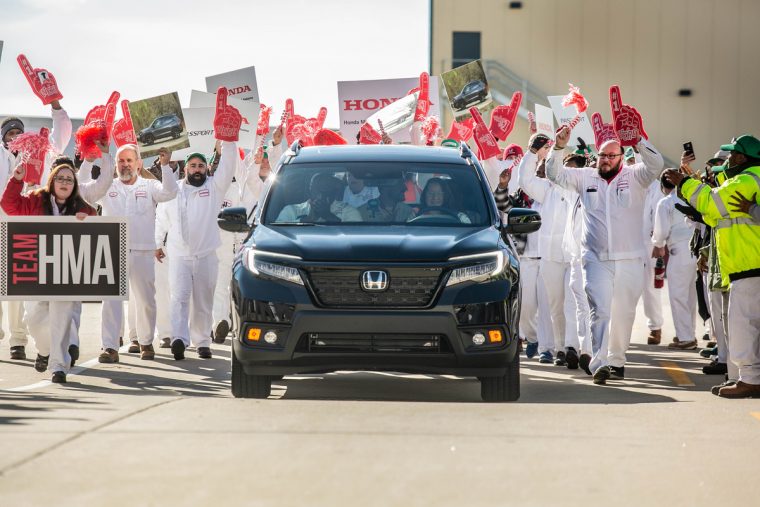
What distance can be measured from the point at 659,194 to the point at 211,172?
18.5 feet

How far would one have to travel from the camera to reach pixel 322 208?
10.6 m

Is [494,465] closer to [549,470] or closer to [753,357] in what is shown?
[549,470]

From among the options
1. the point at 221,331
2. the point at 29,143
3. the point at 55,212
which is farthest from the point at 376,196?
the point at 221,331

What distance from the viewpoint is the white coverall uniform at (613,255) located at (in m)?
12.6

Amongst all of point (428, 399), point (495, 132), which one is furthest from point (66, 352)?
point (495, 132)

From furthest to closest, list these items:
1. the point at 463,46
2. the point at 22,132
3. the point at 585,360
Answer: the point at 463,46
the point at 22,132
the point at 585,360

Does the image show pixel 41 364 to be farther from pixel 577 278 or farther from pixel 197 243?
pixel 577 278

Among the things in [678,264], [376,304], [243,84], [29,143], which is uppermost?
[243,84]

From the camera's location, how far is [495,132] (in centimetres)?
1844

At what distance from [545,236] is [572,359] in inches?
58.5

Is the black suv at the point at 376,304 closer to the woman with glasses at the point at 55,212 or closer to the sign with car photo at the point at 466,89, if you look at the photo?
the woman with glasses at the point at 55,212

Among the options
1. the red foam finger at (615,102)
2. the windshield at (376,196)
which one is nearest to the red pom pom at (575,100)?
the red foam finger at (615,102)

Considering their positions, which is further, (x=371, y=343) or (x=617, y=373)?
(x=617, y=373)

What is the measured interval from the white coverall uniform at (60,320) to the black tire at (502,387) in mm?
3700
